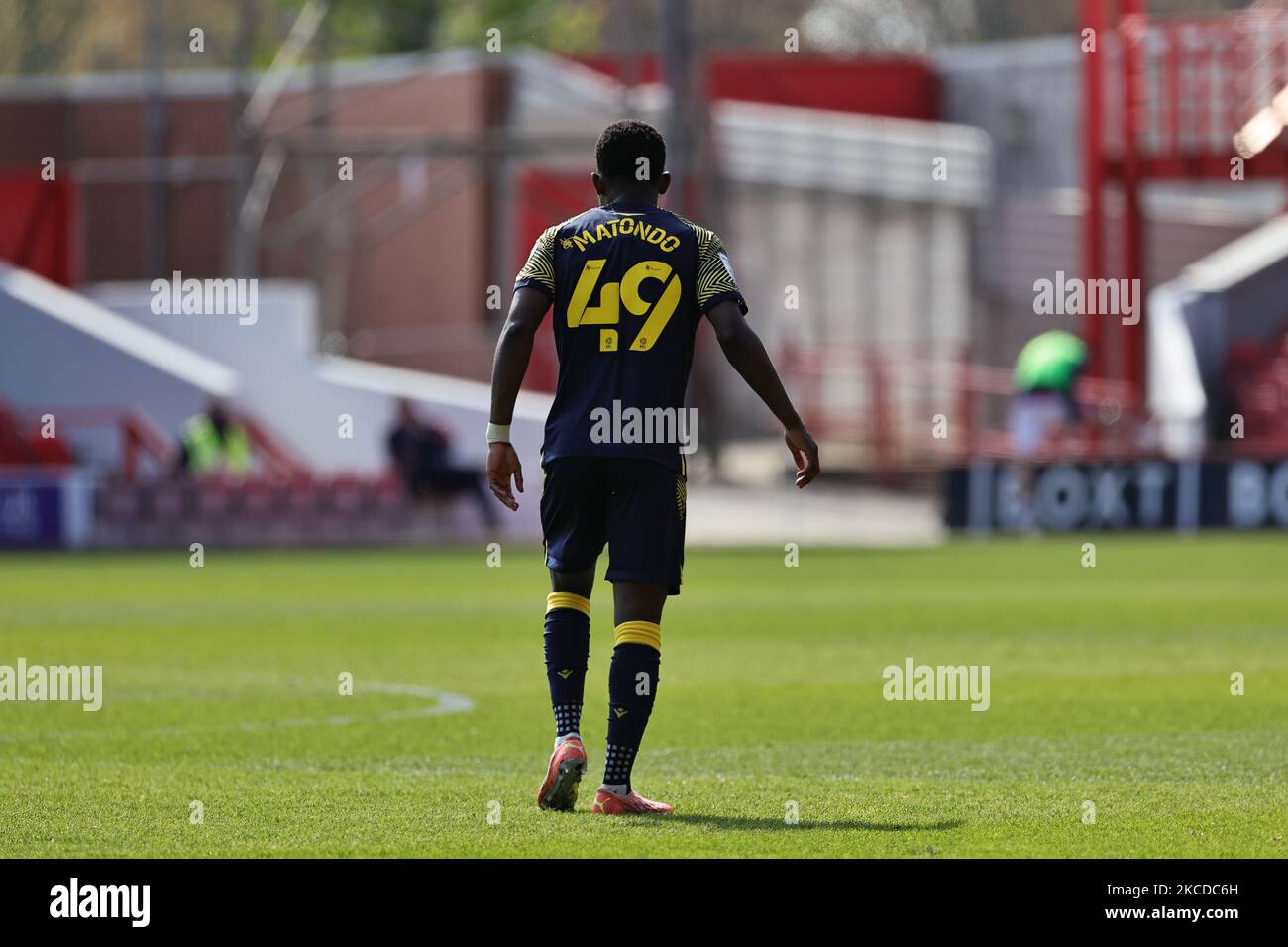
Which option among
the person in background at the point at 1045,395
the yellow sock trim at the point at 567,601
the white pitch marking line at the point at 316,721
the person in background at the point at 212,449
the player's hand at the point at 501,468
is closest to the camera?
the player's hand at the point at 501,468

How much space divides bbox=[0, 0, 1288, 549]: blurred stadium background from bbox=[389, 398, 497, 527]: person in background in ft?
0.26

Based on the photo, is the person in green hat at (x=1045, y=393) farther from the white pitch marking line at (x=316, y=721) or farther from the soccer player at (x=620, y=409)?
the soccer player at (x=620, y=409)

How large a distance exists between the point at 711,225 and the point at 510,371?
29.7m

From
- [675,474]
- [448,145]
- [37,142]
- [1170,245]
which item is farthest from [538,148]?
[675,474]

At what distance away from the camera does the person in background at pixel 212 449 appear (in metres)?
32.0

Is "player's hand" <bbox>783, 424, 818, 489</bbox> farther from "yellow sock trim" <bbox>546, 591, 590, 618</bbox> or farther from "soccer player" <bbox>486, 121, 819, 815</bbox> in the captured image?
"yellow sock trim" <bbox>546, 591, 590, 618</bbox>

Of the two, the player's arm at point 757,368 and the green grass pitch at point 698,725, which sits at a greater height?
the player's arm at point 757,368

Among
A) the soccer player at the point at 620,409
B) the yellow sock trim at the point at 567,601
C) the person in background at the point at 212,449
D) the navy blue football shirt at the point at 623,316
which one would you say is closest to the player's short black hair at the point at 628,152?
the soccer player at the point at 620,409

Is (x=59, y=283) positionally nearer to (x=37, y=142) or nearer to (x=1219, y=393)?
(x=37, y=142)

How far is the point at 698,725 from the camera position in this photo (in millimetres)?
10617

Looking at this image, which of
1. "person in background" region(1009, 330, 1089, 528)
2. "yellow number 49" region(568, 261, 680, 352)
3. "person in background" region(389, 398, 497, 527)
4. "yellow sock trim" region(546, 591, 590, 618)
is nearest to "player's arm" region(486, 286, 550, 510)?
"yellow number 49" region(568, 261, 680, 352)

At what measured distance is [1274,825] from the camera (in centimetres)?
714

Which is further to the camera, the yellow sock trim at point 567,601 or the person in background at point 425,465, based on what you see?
the person in background at point 425,465

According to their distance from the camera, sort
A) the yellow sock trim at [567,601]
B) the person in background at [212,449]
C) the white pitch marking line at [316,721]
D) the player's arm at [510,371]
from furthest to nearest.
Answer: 1. the person in background at [212,449]
2. the white pitch marking line at [316,721]
3. the yellow sock trim at [567,601]
4. the player's arm at [510,371]
